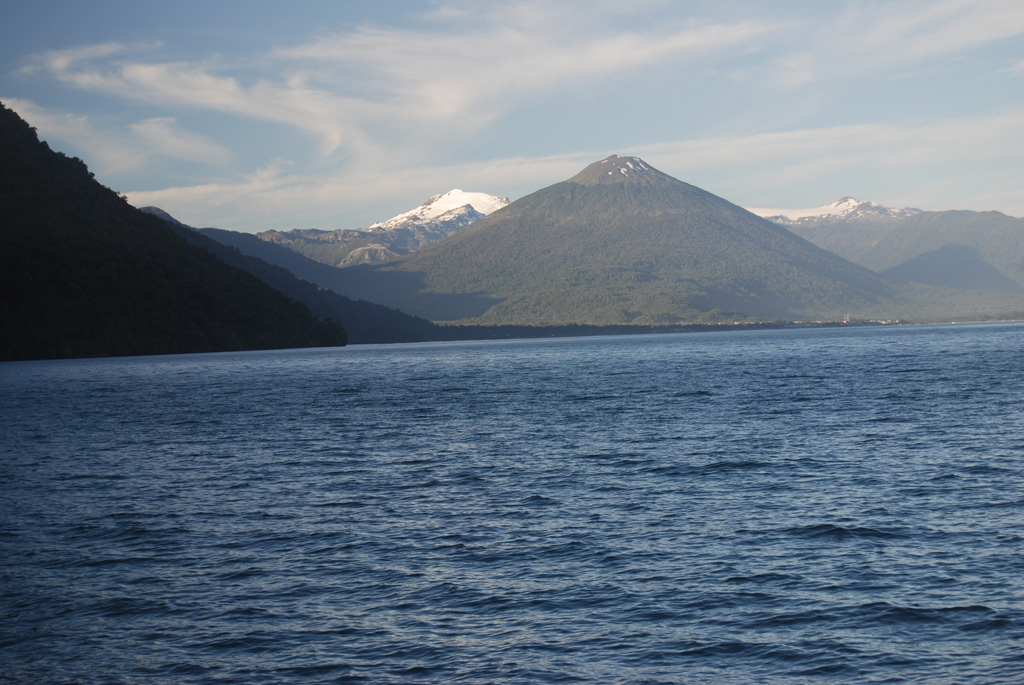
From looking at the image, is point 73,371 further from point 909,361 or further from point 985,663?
point 985,663

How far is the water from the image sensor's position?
60.1ft

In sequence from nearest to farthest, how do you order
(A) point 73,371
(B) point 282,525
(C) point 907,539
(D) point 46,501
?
(C) point 907,539 → (B) point 282,525 → (D) point 46,501 → (A) point 73,371

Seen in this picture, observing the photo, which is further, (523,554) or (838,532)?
(838,532)

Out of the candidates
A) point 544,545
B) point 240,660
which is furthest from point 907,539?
point 240,660

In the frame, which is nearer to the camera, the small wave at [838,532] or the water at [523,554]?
the water at [523,554]

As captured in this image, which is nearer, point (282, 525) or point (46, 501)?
point (282, 525)

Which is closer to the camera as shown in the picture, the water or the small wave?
the water

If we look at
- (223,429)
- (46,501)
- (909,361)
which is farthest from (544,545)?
(909,361)

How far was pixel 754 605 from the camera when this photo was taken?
69.5ft

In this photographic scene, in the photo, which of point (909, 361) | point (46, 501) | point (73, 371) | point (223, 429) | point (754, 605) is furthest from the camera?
point (73, 371)

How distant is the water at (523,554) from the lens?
60.1 feet

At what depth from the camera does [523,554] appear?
26.3m

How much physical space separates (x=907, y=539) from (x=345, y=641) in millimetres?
17810

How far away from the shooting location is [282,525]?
31062mm
